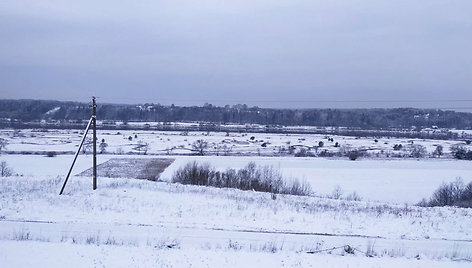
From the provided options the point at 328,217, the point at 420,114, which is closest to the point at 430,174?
the point at 328,217

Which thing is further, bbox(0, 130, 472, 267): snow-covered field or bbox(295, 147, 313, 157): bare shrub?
bbox(295, 147, 313, 157): bare shrub

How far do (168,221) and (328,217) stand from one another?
6.46 meters

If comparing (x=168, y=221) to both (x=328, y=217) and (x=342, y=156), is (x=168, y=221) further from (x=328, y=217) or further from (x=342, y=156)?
(x=342, y=156)

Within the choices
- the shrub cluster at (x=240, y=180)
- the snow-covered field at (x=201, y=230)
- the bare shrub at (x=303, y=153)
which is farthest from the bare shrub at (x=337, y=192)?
the bare shrub at (x=303, y=153)

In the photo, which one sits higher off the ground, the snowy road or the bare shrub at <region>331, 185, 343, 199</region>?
the snowy road

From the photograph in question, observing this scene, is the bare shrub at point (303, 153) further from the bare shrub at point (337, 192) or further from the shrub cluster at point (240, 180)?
the shrub cluster at point (240, 180)

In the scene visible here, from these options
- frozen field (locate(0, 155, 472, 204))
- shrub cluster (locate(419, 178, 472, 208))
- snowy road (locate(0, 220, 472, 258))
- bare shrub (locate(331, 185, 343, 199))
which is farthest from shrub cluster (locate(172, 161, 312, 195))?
snowy road (locate(0, 220, 472, 258))

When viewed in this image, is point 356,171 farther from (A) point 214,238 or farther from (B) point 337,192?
(A) point 214,238

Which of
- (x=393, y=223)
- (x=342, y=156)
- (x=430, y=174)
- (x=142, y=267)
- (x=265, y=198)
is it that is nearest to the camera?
(x=142, y=267)

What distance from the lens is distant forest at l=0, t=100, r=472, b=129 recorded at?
496ft

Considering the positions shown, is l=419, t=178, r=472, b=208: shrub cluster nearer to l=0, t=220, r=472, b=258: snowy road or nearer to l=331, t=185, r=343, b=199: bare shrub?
l=331, t=185, r=343, b=199: bare shrub

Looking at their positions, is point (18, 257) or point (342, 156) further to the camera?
point (342, 156)

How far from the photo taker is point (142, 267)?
10.0m

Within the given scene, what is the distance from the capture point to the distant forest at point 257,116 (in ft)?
496
